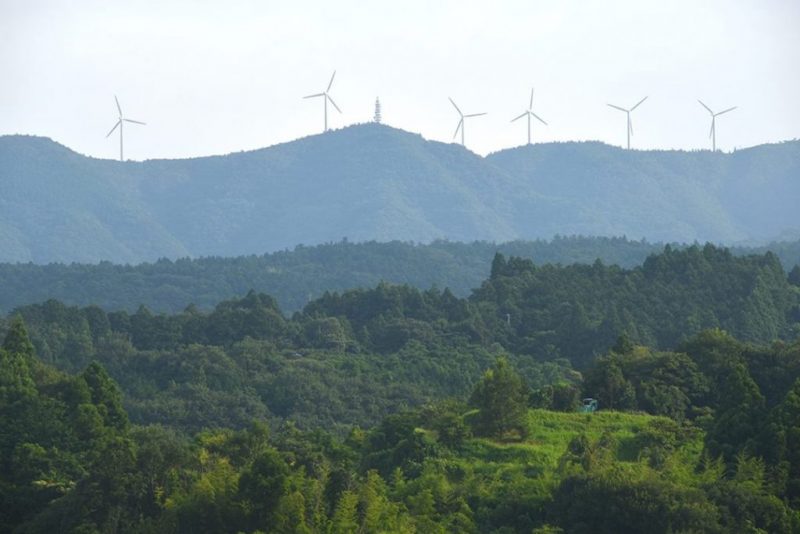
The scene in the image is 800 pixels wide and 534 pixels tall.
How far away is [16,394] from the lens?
7269cm

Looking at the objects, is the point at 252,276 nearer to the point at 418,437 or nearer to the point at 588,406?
the point at 588,406

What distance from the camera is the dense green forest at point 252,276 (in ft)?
568

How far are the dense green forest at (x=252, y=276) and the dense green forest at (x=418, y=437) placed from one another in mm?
60064

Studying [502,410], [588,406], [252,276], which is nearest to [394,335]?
[588,406]

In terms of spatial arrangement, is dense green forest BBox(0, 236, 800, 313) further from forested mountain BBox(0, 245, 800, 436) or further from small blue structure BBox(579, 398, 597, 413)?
small blue structure BBox(579, 398, 597, 413)

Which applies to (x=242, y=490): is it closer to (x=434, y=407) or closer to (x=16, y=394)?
(x=434, y=407)

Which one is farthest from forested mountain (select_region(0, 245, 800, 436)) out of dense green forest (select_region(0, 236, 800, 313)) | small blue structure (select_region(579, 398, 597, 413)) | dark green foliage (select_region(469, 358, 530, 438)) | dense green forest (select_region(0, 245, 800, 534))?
dense green forest (select_region(0, 236, 800, 313))

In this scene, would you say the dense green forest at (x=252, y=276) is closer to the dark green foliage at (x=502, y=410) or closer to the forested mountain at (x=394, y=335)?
the forested mountain at (x=394, y=335)

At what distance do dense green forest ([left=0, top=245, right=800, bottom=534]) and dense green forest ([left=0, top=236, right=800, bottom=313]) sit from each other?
60.1 metres

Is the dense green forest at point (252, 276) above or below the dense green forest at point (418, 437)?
above

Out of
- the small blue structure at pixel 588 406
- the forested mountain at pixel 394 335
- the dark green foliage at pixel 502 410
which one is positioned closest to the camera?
the dark green foliage at pixel 502 410

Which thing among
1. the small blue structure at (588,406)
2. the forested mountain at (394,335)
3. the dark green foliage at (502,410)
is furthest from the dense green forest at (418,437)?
the small blue structure at (588,406)

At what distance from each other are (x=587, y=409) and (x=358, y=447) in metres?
7.37

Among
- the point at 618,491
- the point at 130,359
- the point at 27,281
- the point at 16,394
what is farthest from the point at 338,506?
the point at 27,281
